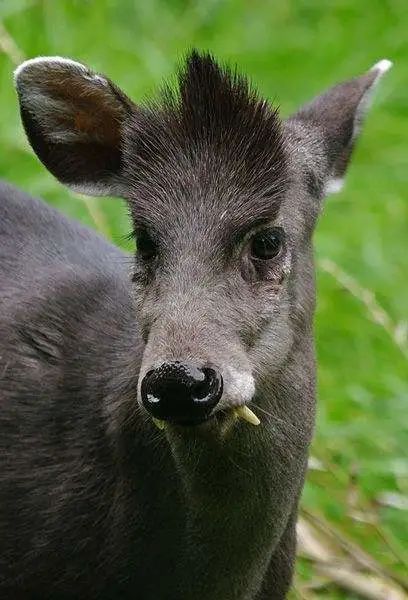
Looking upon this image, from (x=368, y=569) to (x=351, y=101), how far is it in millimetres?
1568

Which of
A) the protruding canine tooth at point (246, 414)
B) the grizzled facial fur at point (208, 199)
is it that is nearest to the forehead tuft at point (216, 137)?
the grizzled facial fur at point (208, 199)

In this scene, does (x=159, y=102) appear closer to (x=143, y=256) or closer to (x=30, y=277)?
(x=143, y=256)

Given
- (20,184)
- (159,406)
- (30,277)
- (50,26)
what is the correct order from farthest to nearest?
(50,26) → (20,184) → (30,277) → (159,406)

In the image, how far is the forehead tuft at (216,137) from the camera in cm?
400

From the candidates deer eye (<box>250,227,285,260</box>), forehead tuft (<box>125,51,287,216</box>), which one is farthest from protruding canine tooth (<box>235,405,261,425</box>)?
forehead tuft (<box>125,51,287,216</box>)

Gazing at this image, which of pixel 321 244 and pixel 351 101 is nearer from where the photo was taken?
pixel 351 101

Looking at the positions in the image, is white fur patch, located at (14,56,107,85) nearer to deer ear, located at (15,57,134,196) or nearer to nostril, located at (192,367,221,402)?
deer ear, located at (15,57,134,196)

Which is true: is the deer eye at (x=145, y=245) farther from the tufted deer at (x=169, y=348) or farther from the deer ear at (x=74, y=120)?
the deer ear at (x=74, y=120)

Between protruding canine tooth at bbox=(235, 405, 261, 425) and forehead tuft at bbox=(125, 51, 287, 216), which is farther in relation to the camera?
forehead tuft at bbox=(125, 51, 287, 216)

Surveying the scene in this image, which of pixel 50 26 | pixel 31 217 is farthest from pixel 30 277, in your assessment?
pixel 50 26

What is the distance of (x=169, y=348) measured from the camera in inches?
143

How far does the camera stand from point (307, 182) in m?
4.30

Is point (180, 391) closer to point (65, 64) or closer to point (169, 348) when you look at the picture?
point (169, 348)

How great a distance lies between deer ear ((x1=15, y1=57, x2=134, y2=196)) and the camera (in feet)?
14.1
